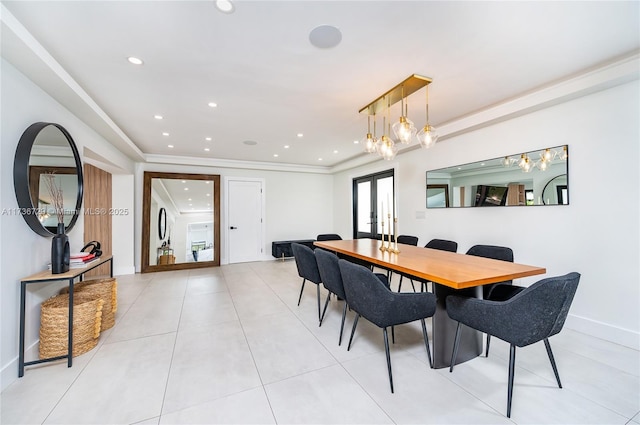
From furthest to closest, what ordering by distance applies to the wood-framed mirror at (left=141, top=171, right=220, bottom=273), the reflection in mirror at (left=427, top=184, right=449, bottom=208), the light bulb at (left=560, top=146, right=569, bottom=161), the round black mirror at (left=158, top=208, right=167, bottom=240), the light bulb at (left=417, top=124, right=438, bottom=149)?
the round black mirror at (left=158, top=208, right=167, bottom=240) < the wood-framed mirror at (left=141, top=171, right=220, bottom=273) < the reflection in mirror at (left=427, top=184, right=449, bottom=208) < the light bulb at (left=560, top=146, right=569, bottom=161) < the light bulb at (left=417, top=124, right=438, bottom=149)

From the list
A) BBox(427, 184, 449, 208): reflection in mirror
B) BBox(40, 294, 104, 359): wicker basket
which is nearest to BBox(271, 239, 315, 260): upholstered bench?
BBox(427, 184, 449, 208): reflection in mirror

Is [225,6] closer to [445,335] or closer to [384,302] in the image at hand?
[384,302]

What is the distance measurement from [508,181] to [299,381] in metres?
3.30

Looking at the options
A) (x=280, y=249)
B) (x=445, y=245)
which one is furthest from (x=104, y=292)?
(x=445, y=245)

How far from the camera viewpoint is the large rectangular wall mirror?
279 cm

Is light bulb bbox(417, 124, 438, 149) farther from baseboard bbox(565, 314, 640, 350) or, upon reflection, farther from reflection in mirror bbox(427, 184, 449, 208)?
baseboard bbox(565, 314, 640, 350)

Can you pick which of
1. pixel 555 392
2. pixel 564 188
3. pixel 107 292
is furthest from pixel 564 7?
pixel 107 292

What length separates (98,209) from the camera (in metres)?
4.73

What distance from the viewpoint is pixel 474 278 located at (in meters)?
1.63

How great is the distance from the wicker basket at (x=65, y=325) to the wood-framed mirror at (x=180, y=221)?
335 cm

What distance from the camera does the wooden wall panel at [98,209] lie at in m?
4.63

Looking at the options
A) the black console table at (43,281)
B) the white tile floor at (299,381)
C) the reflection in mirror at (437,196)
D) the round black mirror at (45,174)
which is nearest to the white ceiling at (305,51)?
the round black mirror at (45,174)

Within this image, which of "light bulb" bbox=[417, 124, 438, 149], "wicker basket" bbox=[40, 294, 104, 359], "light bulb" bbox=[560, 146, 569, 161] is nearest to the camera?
"wicker basket" bbox=[40, 294, 104, 359]

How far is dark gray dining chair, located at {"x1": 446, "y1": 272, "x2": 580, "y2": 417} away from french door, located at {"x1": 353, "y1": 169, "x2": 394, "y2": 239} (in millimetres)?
3776
